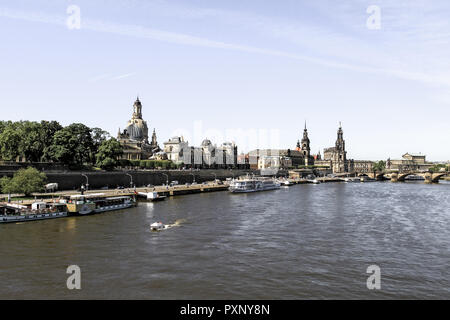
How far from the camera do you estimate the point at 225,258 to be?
2970 centimetres

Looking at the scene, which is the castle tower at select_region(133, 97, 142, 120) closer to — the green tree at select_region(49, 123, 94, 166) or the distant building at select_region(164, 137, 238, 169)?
the distant building at select_region(164, 137, 238, 169)

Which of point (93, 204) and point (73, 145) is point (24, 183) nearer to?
point (93, 204)

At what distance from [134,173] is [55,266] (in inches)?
2694

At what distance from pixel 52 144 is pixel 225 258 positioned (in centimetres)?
7157

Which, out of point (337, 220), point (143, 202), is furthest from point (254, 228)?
point (143, 202)

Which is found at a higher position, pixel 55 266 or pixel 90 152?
pixel 90 152

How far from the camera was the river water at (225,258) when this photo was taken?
23094 mm

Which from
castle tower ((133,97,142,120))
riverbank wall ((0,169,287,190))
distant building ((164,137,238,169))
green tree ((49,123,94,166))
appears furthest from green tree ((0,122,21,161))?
castle tower ((133,97,142,120))

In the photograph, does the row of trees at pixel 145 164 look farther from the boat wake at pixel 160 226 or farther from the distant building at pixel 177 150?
the boat wake at pixel 160 226

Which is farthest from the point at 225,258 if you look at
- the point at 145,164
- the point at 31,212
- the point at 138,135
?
the point at 138,135

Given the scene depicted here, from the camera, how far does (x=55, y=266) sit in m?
27.2
